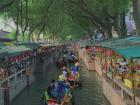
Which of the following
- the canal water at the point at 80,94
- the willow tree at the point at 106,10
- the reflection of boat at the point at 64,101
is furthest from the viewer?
the willow tree at the point at 106,10

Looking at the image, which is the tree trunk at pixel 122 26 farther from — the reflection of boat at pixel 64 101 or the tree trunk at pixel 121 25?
the reflection of boat at pixel 64 101

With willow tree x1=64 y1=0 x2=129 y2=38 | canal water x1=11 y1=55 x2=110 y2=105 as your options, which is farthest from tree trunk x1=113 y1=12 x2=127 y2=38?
canal water x1=11 y1=55 x2=110 y2=105

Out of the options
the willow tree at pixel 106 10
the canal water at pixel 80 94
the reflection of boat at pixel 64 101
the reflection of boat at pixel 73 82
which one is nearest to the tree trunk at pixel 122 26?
the willow tree at pixel 106 10

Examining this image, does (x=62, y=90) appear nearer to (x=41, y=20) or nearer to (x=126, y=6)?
(x=126, y=6)

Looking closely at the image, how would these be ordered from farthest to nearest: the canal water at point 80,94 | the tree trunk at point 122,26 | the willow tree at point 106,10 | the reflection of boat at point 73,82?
the tree trunk at point 122,26, the willow tree at point 106,10, the reflection of boat at point 73,82, the canal water at point 80,94

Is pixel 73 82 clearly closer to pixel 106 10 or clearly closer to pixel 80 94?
pixel 80 94

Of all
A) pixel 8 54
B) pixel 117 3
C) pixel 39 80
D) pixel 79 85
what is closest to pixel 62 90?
pixel 8 54

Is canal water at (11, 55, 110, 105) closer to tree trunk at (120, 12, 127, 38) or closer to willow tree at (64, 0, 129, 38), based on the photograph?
tree trunk at (120, 12, 127, 38)

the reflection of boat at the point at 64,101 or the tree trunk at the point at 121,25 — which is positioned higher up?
the tree trunk at the point at 121,25

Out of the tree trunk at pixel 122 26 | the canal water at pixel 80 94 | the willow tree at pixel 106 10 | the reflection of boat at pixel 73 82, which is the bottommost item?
the canal water at pixel 80 94

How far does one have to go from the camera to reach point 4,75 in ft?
91.5

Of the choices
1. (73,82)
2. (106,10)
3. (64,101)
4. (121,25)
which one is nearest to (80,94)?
(73,82)

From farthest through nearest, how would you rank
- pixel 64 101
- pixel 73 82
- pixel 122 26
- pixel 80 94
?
pixel 122 26, pixel 73 82, pixel 80 94, pixel 64 101

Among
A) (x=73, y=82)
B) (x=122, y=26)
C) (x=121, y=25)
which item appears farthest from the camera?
(x=121, y=25)
